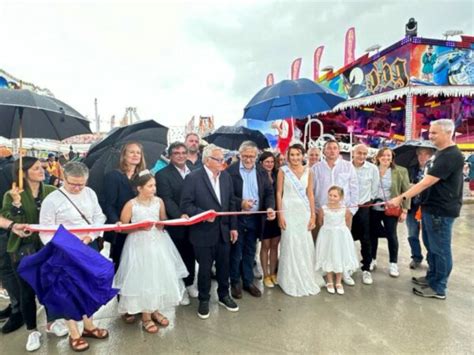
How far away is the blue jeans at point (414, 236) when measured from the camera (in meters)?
4.40

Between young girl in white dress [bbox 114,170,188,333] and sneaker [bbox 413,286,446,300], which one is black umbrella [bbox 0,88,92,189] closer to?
young girl in white dress [bbox 114,170,188,333]

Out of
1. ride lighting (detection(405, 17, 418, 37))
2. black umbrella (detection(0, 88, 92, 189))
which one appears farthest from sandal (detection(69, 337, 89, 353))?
ride lighting (detection(405, 17, 418, 37))

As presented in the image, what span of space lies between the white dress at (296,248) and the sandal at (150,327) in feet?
4.99

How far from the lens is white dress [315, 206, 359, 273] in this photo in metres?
3.57

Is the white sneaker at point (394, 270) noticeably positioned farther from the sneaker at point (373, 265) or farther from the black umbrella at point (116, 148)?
the black umbrella at point (116, 148)

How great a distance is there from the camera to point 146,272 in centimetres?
272

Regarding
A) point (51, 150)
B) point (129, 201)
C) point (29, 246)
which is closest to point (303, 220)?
point (129, 201)

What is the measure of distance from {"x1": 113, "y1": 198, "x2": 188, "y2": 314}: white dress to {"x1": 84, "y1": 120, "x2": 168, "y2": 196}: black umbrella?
64 cm

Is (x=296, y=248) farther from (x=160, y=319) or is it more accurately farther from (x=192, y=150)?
(x=192, y=150)

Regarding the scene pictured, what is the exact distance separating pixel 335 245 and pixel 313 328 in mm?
→ 1066

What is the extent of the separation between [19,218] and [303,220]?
2829 mm

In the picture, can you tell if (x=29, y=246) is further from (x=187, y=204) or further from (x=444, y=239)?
(x=444, y=239)

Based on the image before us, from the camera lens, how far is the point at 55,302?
2.28 m

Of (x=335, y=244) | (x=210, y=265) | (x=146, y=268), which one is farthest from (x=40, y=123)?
(x=335, y=244)
